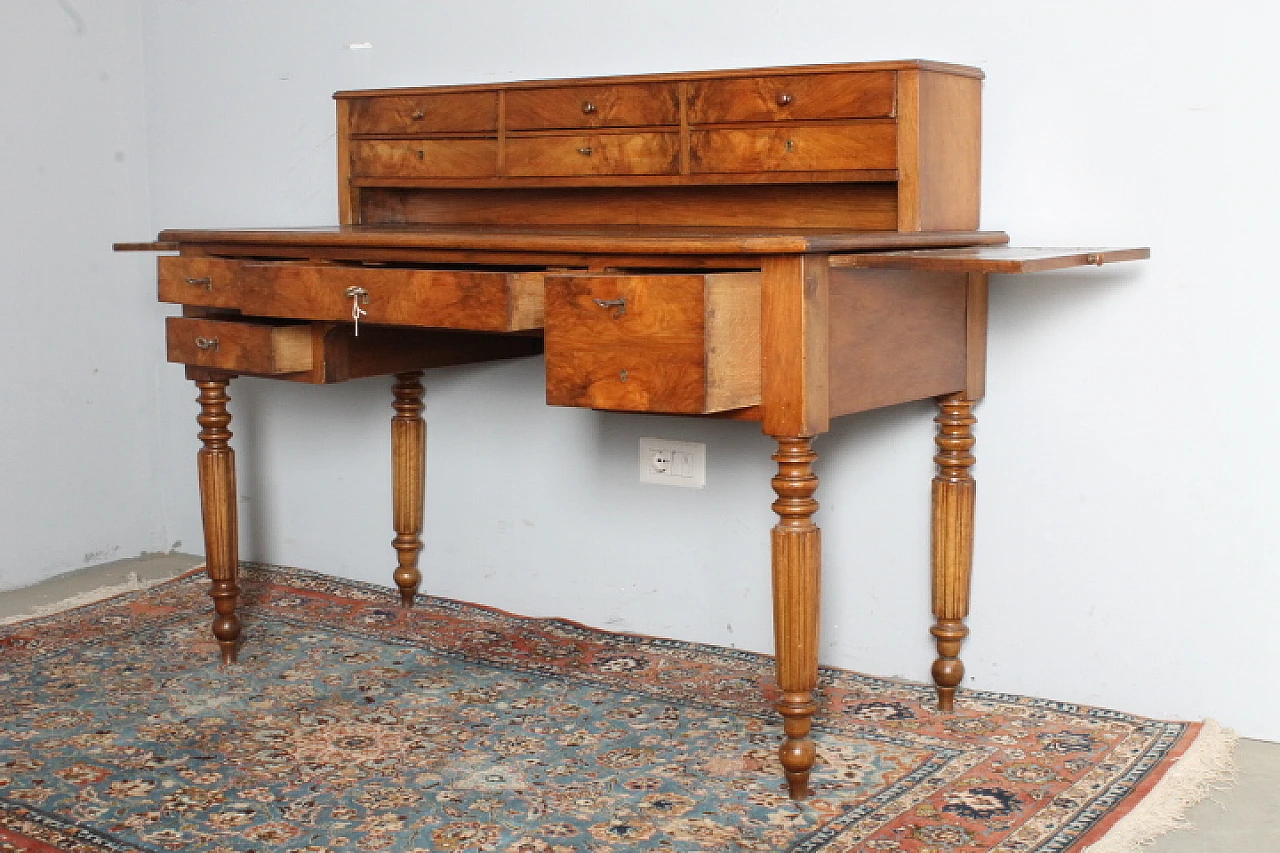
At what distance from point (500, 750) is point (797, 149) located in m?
1.05

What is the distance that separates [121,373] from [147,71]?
703 mm

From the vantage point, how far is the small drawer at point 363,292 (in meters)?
2.10

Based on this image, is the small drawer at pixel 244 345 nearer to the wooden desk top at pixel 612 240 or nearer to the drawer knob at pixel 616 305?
the wooden desk top at pixel 612 240

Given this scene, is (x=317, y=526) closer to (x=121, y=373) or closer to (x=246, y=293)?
(x=121, y=373)

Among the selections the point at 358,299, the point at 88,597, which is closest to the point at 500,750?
the point at 358,299

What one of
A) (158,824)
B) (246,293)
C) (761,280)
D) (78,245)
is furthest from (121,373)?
(761,280)

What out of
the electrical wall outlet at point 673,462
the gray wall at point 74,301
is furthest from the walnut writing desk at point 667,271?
the gray wall at point 74,301

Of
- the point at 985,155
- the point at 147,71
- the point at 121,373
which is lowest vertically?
the point at 121,373

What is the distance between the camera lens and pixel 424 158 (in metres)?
2.88

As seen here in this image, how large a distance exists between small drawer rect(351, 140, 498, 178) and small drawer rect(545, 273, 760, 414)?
85 cm

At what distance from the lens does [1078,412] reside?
2385 mm

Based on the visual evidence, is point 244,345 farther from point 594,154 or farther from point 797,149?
point 797,149

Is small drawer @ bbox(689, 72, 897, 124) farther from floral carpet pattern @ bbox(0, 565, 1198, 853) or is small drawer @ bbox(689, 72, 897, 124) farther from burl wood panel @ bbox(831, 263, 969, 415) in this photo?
floral carpet pattern @ bbox(0, 565, 1198, 853)

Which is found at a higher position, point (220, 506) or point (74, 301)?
point (74, 301)
